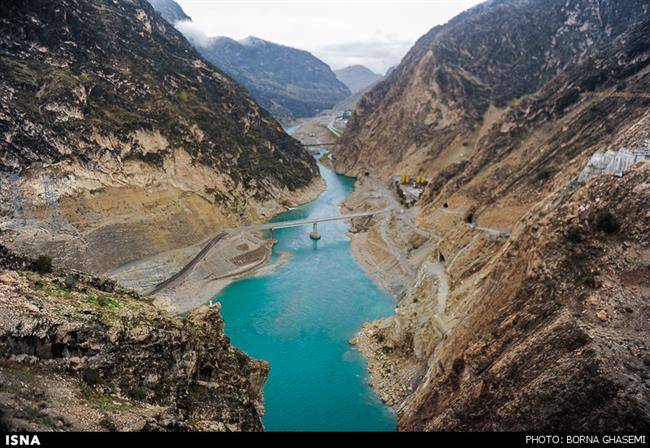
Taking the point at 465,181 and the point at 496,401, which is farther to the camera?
the point at 465,181

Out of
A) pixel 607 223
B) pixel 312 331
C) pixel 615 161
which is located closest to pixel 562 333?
pixel 607 223

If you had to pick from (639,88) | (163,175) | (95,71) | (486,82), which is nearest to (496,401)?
(639,88)

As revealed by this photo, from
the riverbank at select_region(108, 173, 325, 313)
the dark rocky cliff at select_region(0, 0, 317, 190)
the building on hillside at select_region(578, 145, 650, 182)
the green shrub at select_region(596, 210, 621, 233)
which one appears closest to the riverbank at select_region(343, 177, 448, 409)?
the green shrub at select_region(596, 210, 621, 233)

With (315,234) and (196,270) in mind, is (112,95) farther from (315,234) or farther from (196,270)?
(315,234)

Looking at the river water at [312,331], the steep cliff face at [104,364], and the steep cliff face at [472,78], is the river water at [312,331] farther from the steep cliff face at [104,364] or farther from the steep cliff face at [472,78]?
the steep cliff face at [472,78]

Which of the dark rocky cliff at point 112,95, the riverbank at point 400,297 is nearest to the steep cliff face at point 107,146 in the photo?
the dark rocky cliff at point 112,95

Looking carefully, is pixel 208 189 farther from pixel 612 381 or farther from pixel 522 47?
pixel 522 47
